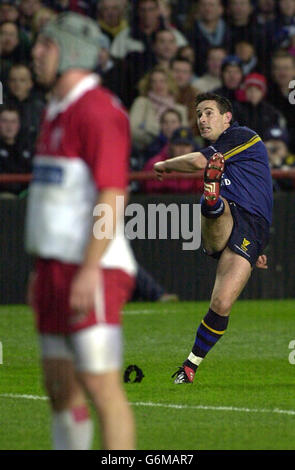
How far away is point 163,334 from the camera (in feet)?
40.3

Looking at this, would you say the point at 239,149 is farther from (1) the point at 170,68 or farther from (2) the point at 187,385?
(1) the point at 170,68

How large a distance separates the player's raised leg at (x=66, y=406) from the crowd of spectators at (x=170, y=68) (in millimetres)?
9538

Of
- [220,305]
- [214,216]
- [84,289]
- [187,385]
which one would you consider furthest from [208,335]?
[84,289]

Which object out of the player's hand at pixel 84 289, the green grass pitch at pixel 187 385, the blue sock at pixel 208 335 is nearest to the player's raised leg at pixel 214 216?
the blue sock at pixel 208 335

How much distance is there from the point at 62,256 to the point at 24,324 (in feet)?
27.4

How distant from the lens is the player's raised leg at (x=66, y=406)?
4859mm

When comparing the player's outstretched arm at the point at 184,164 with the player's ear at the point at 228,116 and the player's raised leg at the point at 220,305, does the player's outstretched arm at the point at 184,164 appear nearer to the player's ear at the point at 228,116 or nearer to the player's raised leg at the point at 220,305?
the player's ear at the point at 228,116

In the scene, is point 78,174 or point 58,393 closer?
point 78,174

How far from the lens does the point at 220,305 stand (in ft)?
29.3

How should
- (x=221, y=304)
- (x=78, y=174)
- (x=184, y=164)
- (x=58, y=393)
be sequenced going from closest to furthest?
(x=78, y=174) < (x=58, y=393) < (x=184, y=164) < (x=221, y=304)

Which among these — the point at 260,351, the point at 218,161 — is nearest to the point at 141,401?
the point at 218,161

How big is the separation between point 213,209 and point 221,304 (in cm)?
69

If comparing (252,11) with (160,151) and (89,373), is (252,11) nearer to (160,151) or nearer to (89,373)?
(160,151)
